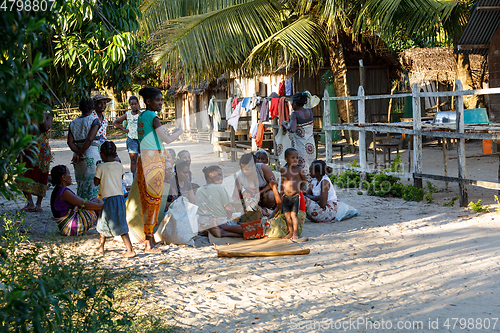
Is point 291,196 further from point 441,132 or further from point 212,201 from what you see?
point 441,132

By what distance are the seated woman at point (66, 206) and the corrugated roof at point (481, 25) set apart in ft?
27.6

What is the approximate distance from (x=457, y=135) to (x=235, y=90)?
11800 millimetres

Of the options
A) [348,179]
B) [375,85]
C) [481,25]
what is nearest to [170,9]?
[348,179]

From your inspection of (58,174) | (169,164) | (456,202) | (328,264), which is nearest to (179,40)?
(169,164)

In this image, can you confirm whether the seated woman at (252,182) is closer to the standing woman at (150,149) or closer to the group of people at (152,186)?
the group of people at (152,186)

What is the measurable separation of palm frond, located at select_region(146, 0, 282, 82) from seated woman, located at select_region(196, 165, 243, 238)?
539cm

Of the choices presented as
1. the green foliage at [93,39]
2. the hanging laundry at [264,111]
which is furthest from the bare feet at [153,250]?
the hanging laundry at [264,111]

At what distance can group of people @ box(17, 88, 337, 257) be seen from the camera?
14.6 feet

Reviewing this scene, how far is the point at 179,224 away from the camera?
15.9 ft

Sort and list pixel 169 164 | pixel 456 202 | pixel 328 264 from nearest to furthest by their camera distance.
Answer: pixel 328 264 < pixel 169 164 < pixel 456 202

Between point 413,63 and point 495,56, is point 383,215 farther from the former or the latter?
point 413,63

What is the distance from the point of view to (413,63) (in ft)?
43.6

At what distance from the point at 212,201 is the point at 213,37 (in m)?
6.08

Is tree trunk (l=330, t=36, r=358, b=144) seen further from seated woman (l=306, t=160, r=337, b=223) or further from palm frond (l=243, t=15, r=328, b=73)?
seated woman (l=306, t=160, r=337, b=223)
